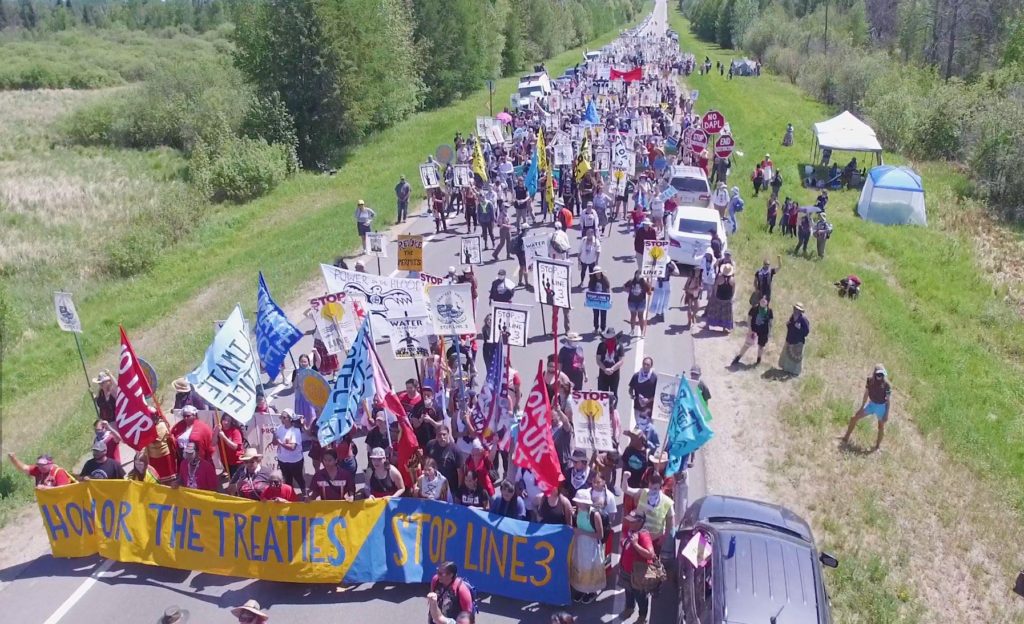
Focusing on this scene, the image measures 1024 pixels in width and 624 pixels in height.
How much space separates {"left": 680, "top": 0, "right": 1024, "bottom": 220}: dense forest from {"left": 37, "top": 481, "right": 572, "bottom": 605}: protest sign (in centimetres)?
2971

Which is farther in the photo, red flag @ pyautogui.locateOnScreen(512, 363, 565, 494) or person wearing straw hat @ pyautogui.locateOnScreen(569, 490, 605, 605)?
red flag @ pyautogui.locateOnScreen(512, 363, 565, 494)

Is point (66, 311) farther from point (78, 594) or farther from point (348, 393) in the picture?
point (348, 393)

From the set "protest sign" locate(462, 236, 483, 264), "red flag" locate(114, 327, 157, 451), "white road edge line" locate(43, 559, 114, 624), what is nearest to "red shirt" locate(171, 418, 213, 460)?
"red flag" locate(114, 327, 157, 451)

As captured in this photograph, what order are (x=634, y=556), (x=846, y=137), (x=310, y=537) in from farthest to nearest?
(x=846, y=137) → (x=310, y=537) → (x=634, y=556)

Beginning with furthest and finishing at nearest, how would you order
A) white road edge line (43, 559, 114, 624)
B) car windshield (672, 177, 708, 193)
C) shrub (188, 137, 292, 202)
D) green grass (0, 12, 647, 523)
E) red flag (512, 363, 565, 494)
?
shrub (188, 137, 292, 202), car windshield (672, 177, 708, 193), green grass (0, 12, 647, 523), red flag (512, 363, 565, 494), white road edge line (43, 559, 114, 624)

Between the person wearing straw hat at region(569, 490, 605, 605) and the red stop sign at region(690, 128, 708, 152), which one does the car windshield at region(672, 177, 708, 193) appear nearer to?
the red stop sign at region(690, 128, 708, 152)

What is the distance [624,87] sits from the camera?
1799 inches

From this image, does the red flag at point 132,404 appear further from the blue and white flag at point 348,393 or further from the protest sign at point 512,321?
the protest sign at point 512,321

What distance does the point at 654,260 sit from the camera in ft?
54.1

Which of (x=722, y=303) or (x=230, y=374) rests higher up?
(x=230, y=374)

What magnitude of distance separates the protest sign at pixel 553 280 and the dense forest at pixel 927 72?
25.0 metres

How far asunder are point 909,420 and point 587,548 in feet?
26.8

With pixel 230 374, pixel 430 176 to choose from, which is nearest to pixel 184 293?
pixel 430 176

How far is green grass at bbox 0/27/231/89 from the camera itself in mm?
75000
